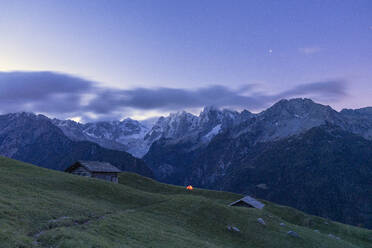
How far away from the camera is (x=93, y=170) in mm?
82125

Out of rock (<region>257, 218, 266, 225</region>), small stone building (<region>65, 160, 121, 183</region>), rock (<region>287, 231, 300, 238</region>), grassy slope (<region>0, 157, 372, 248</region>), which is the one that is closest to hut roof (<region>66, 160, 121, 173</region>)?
small stone building (<region>65, 160, 121, 183</region>)

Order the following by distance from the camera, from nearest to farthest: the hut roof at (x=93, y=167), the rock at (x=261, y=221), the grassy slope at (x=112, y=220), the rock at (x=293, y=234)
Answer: the grassy slope at (x=112, y=220) < the rock at (x=293, y=234) < the rock at (x=261, y=221) < the hut roof at (x=93, y=167)

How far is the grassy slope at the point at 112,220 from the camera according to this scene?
2333cm

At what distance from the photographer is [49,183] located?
4922 centimetres

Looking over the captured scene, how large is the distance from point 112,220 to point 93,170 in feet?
174

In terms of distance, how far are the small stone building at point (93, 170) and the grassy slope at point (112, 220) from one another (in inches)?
868

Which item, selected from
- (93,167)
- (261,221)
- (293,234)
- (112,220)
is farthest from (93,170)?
(293,234)

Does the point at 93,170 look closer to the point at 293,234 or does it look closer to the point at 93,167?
the point at 93,167

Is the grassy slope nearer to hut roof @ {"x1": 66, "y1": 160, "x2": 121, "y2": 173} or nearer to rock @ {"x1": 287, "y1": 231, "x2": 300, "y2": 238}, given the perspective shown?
rock @ {"x1": 287, "y1": 231, "x2": 300, "y2": 238}

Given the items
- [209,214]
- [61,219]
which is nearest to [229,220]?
[209,214]

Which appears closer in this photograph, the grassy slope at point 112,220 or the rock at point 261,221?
the grassy slope at point 112,220

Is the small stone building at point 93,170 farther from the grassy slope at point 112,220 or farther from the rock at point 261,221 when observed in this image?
the rock at point 261,221

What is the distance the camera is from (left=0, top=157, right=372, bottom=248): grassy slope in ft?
76.5

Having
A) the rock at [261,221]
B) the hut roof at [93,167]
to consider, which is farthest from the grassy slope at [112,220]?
the hut roof at [93,167]
